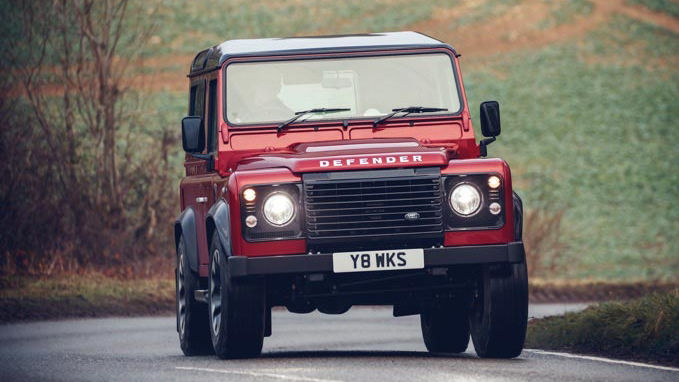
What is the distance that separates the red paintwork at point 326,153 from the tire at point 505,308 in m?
0.28

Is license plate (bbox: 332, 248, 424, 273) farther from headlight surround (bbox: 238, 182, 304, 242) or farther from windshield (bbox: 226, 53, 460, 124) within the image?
windshield (bbox: 226, 53, 460, 124)

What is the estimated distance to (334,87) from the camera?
13562mm

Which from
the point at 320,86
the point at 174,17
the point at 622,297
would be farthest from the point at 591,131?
the point at 320,86

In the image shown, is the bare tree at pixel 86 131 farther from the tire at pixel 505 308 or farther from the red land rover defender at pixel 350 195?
the tire at pixel 505 308

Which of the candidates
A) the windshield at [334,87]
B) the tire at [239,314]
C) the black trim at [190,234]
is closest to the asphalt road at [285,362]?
the tire at [239,314]

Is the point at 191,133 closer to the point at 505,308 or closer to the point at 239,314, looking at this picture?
the point at 239,314

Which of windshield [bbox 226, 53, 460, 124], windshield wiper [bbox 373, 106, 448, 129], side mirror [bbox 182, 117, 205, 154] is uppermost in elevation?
windshield [bbox 226, 53, 460, 124]

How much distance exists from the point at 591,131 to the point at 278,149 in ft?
143

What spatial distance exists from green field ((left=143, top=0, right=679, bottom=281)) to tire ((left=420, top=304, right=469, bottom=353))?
54.6 ft

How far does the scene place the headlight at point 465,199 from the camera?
39.8ft

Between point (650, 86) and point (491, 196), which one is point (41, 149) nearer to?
point (491, 196)

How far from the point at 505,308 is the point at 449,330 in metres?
2.22

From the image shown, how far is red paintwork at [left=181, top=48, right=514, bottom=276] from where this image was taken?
1201 cm

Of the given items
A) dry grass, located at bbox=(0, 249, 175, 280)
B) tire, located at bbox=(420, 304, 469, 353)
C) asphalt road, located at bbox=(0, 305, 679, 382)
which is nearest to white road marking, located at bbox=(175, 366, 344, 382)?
asphalt road, located at bbox=(0, 305, 679, 382)
